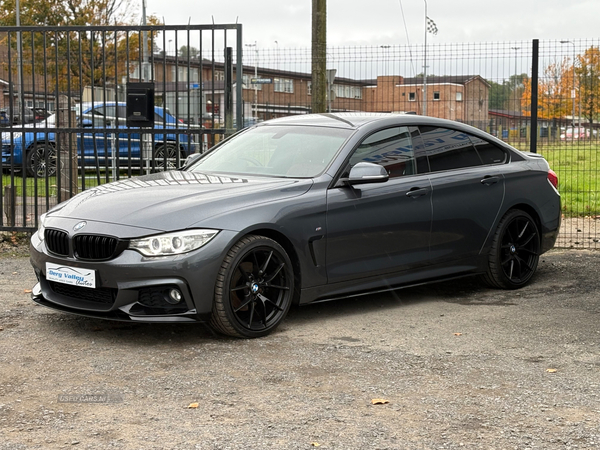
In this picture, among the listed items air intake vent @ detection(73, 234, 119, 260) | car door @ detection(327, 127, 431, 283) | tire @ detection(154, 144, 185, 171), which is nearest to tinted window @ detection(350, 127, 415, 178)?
car door @ detection(327, 127, 431, 283)

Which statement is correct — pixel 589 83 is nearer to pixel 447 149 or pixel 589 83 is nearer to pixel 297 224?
pixel 447 149

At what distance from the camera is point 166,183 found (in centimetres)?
664

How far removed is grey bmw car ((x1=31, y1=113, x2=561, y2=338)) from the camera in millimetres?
5746

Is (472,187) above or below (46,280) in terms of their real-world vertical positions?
above

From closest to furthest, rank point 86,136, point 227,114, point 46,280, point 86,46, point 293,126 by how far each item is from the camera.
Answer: point 46,280 < point 293,126 < point 227,114 < point 86,136 < point 86,46

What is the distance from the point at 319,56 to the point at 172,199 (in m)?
5.82

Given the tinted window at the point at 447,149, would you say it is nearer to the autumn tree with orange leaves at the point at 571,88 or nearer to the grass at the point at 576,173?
the grass at the point at 576,173

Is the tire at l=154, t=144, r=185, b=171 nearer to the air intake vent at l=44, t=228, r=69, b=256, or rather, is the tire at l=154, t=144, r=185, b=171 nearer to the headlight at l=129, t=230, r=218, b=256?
the air intake vent at l=44, t=228, r=69, b=256

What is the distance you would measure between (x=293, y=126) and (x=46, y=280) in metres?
2.46

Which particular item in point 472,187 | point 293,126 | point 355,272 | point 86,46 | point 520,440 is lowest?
point 520,440

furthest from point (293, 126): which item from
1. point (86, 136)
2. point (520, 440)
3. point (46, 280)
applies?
point (86, 136)

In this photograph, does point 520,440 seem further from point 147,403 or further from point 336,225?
point 336,225

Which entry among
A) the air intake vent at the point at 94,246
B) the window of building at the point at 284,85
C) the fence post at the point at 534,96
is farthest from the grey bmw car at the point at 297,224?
the window of building at the point at 284,85

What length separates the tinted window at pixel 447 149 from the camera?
7477mm
